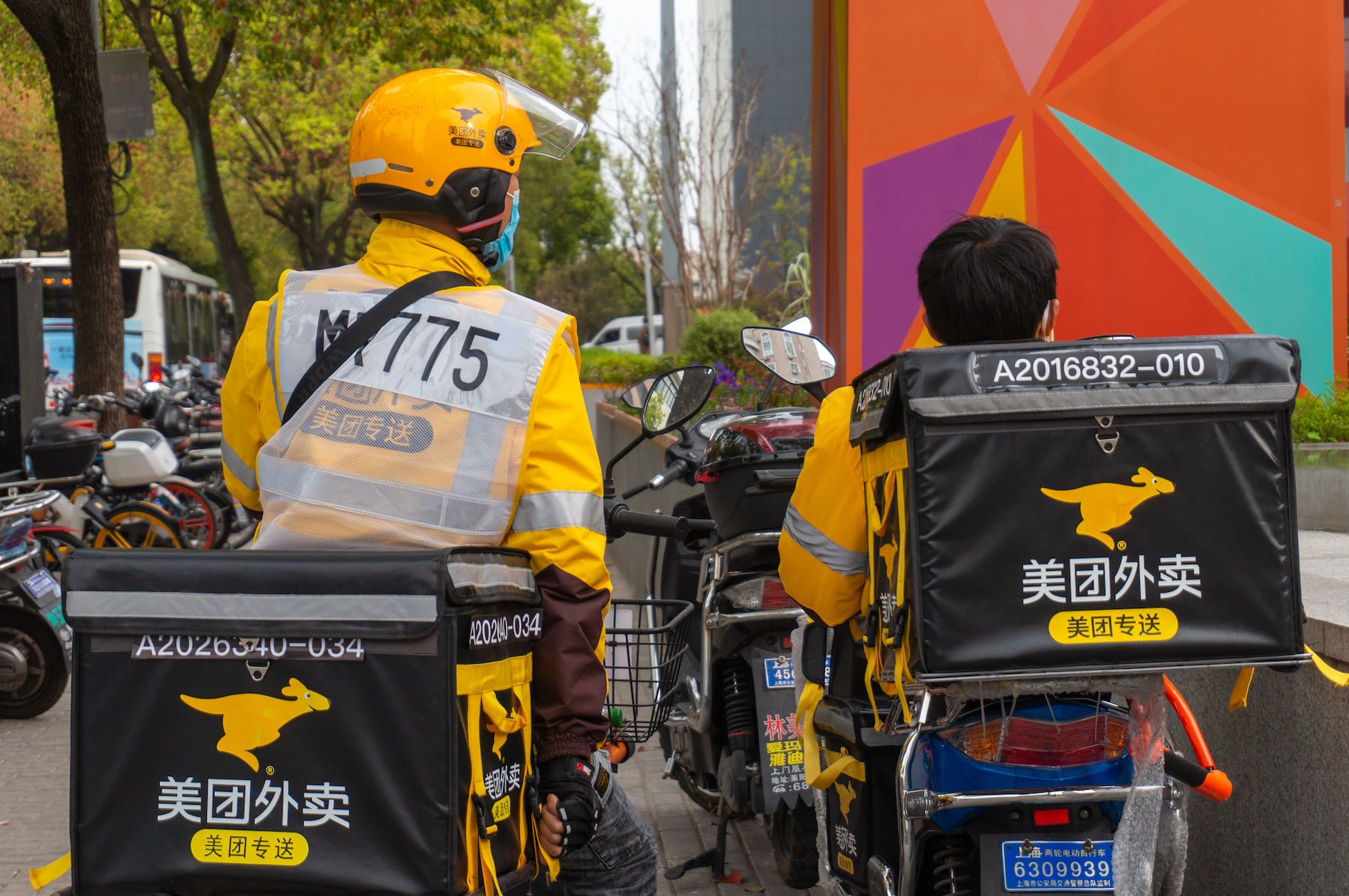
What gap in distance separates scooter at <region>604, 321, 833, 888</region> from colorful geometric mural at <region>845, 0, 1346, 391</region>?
14.6ft

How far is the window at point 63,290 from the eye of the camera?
22438 mm

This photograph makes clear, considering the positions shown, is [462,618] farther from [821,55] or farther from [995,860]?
[821,55]

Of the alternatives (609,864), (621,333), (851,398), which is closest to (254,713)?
(609,864)

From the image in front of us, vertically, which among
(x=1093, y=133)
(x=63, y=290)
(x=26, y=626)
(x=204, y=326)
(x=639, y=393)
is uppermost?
(x=63, y=290)

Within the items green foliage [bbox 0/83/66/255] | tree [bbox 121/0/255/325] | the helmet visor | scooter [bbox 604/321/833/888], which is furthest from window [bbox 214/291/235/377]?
the helmet visor

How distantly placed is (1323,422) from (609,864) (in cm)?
583

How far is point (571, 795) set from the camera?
203 centimetres

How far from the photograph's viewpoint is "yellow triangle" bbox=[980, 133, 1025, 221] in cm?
807

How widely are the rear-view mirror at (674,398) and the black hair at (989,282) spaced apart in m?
1.00

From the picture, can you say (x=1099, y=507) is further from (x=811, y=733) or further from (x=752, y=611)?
(x=752, y=611)

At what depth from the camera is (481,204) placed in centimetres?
229

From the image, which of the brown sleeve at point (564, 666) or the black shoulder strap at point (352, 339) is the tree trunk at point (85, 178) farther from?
the brown sleeve at point (564, 666)

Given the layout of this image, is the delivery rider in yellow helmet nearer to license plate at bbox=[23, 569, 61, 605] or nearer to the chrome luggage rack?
the chrome luggage rack

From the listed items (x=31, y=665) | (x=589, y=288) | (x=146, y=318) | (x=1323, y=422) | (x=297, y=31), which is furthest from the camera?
(x=589, y=288)
